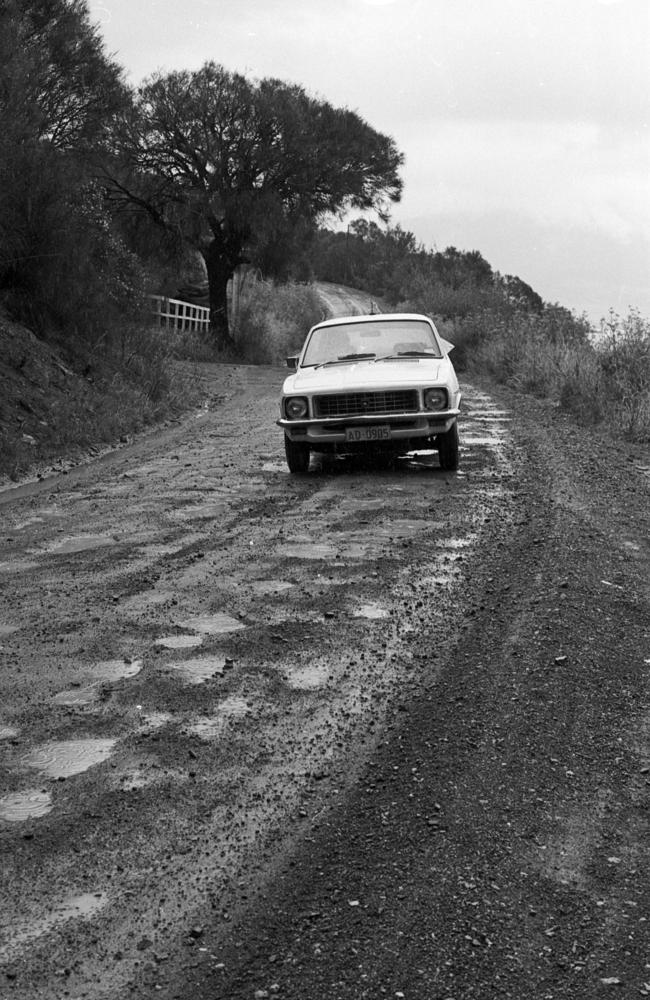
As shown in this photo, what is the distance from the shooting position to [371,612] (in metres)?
5.77

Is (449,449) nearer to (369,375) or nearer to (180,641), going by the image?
(369,375)

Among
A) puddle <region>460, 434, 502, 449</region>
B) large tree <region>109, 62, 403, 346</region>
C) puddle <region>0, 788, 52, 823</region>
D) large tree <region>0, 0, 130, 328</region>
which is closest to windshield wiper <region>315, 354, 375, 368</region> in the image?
puddle <region>460, 434, 502, 449</region>

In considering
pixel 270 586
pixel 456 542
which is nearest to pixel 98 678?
pixel 270 586

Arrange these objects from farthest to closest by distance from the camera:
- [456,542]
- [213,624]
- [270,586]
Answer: [456,542] < [270,586] < [213,624]

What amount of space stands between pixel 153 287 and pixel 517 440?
1141 cm

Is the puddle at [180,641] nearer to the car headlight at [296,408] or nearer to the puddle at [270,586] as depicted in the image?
the puddle at [270,586]

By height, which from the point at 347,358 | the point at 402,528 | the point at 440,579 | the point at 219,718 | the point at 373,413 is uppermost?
the point at 347,358

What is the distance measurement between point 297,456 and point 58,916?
26.2ft

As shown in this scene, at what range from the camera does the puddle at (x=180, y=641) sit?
5.22 meters

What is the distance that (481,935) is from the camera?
9.31ft

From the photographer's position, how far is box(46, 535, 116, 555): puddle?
744cm

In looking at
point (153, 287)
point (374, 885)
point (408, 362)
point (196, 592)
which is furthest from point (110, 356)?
point (374, 885)

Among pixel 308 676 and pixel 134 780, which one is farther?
pixel 308 676

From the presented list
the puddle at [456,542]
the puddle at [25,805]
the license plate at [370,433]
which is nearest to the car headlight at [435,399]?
the license plate at [370,433]
